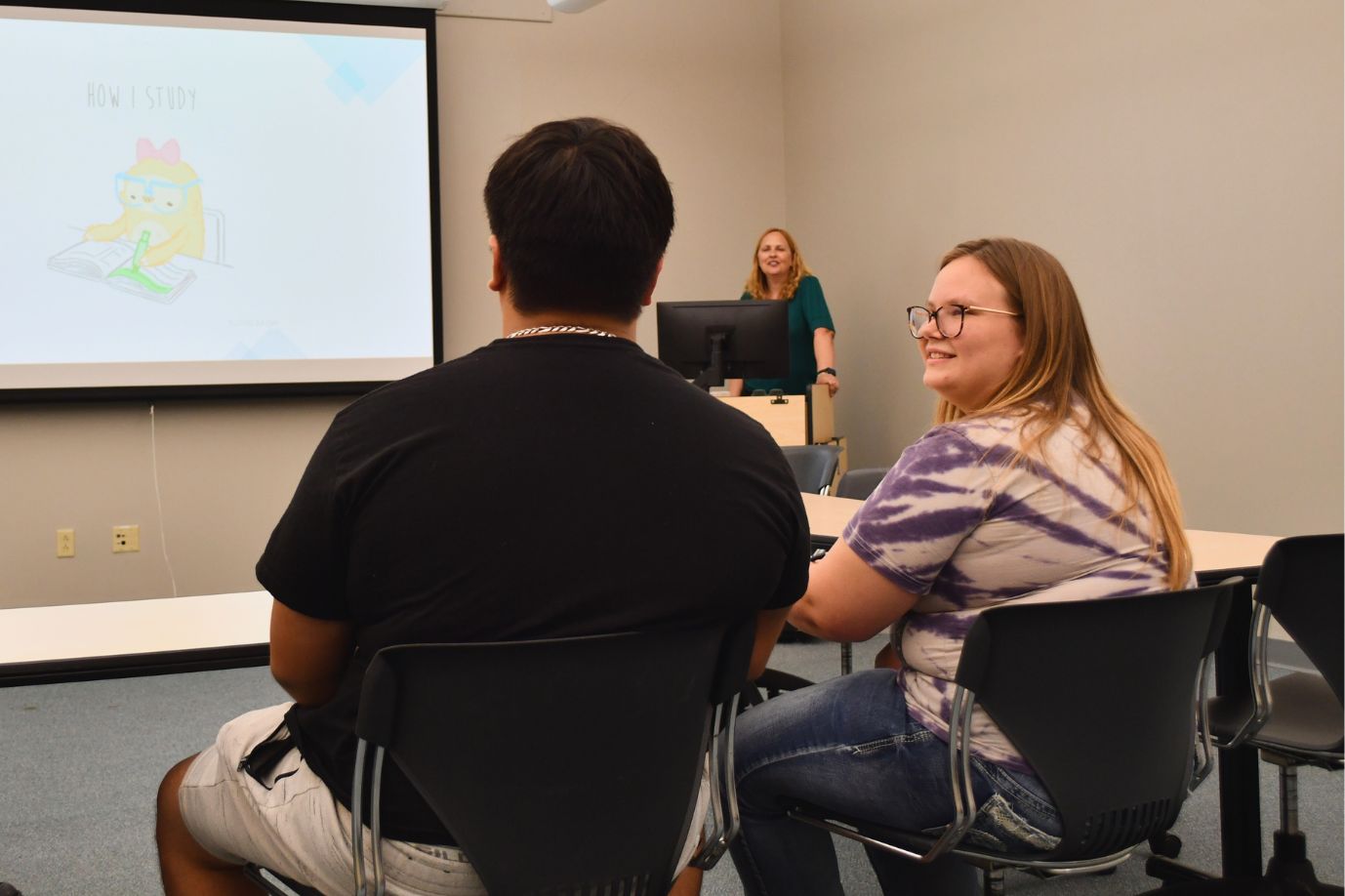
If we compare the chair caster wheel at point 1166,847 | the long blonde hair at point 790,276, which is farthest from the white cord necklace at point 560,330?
the long blonde hair at point 790,276

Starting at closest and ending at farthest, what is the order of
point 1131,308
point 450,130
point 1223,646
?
point 1223,646, point 1131,308, point 450,130

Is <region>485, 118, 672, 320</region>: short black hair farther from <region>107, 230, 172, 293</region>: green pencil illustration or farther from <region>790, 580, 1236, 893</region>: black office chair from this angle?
<region>107, 230, 172, 293</region>: green pencil illustration

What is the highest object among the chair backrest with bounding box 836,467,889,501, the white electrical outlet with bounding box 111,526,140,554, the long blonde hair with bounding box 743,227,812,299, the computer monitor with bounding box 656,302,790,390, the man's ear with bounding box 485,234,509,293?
the long blonde hair with bounding box 743,227,812,299

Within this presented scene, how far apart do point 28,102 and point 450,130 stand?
69.6 inches

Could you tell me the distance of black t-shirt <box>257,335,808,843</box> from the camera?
3.48ft

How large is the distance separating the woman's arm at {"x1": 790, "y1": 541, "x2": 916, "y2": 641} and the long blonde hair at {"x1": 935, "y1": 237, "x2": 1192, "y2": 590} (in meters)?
0.24

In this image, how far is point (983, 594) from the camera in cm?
143

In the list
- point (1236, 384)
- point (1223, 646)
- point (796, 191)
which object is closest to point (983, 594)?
point (1223, 646)

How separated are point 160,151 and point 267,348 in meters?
0.91

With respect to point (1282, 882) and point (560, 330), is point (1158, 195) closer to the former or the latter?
point (1282, 882)

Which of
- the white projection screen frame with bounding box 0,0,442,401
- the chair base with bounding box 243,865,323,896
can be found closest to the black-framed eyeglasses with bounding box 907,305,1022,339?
the chair base with bounding box 243,865,323,896

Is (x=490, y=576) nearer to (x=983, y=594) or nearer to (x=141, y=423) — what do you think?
(x=983, y=594)

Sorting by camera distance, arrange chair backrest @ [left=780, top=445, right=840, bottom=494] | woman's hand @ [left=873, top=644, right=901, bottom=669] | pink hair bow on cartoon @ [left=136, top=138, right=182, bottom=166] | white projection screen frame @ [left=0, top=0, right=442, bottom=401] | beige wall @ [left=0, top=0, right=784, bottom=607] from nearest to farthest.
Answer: woman's hand @ [left=873, top=644, right=901, bottom=669], chair backrest @ [left=780, top=445, right=840, bottom=494], white projection screen frame @ [left=0, top=0, right=442, bottom=401], pink hair bow on cartoon @ [left=136, top=138, right=182, bottom=166], beige wall @ [left=0, top=0, right=784, bottom=607]

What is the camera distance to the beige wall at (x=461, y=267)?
5.03 meters
